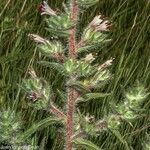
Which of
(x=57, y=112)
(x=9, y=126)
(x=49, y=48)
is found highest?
(x=49, y=48)

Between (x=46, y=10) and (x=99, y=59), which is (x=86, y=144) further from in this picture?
(x=99, y=59)

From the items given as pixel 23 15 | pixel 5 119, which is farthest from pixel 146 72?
pixel 5 119

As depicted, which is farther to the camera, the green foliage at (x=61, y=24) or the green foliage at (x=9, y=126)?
the green foliage at (x=9, y=126)

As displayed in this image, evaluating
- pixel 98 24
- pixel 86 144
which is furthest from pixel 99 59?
pixel 86 144

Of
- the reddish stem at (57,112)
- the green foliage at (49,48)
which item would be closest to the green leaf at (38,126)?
the reddish stem at (57,112)

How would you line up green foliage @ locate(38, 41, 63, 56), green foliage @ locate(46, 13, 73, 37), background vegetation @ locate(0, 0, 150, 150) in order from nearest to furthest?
green foliage @ locate(46, 13, 73, 37)
green foliage @ locate(38, 41, 63, 56)
background vegetation @ locate(0, 0, 150, 150)

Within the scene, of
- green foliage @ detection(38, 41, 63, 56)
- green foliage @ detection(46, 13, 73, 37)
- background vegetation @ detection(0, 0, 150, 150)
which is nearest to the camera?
green foliage @ detection(46, 13, 73, 37)

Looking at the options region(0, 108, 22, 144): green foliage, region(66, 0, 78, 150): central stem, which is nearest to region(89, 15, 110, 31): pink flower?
region(66, 0, 78, 150): central stem

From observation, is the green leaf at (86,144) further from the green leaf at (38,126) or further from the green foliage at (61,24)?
the green foliage at (61,24)

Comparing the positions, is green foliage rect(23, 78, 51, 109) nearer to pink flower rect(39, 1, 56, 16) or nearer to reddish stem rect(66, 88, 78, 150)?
reddish stem rect(66, 88, 78, 150)
